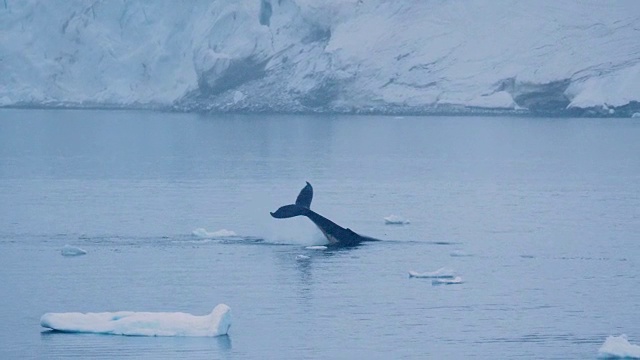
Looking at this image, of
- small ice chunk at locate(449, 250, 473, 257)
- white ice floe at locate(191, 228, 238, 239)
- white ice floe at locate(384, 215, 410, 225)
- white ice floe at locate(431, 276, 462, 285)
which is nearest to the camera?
white ice floe at locate(431, 276, 462, 285)

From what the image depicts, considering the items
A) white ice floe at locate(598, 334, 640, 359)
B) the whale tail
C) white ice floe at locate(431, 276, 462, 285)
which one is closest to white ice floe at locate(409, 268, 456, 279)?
white ice floe at locate(431, 276, 462, 285)

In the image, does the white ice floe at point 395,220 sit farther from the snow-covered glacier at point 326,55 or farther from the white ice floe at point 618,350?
the snow-covered glacier at point 326,55

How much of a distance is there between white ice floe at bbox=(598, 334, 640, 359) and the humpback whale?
755cm

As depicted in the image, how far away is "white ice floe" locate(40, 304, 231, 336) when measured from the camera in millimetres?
14391

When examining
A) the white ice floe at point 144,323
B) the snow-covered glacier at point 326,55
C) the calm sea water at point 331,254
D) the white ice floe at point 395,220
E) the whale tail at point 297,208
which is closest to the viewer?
the white ice floe at point 144,323

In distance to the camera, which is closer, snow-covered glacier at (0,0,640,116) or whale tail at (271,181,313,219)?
whale tail at (271,181,313,219)

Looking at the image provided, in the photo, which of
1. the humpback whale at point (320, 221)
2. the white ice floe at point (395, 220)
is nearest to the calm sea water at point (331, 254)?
the white ice floe at point (395, 220)

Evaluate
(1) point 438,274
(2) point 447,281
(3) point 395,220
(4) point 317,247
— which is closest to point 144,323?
(2) point 447,281

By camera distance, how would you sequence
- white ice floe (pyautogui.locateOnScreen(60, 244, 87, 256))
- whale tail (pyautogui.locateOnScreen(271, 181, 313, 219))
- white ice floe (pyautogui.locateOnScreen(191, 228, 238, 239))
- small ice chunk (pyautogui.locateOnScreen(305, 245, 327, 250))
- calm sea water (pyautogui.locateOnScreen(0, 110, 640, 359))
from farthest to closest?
white ice floe (pyautogui.locateOnScreen(191, 228, 238, 239)) < small ice chunk (pyautogui.locateOnScreen(305, 245, 327, 250)) < white ice floe (pyautogui.locateOnScreen(60, 244, 87, 256)) < whale tail (pyautogui.locateOnScreen(271, 181, 313, 219)) < calm sea water (pyautogui.locateOnScreen(0, 110, 640, 359))

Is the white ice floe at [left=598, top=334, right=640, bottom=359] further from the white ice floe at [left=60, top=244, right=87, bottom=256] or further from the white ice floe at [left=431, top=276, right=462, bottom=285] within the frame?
the white ice floe at [left=60, top=244, right=87, bottom=256]

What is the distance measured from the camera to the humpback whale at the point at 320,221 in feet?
67.2

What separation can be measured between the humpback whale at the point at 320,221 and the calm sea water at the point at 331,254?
1.35 ft

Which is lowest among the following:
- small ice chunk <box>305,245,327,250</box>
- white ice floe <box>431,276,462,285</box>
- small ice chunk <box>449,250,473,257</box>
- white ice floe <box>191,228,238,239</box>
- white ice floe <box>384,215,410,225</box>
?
white ice floe <box>431,276,462,285</box>

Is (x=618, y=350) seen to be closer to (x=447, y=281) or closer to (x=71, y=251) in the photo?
(x=447, y=281)
